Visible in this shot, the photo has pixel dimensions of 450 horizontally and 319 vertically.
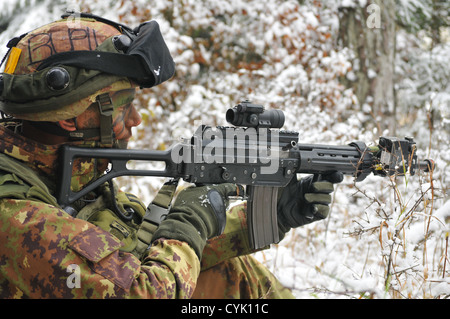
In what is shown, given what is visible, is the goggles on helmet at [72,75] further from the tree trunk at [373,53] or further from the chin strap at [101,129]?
the tree trunk at [373,53]

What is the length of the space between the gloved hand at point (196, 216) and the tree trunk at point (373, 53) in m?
5.42

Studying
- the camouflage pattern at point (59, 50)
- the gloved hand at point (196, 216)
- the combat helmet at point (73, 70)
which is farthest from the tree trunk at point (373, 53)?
the camouflage pattern at point (59, 50)

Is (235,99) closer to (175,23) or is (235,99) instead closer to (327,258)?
(175,23)

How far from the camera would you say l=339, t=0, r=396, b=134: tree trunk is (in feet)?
24.6

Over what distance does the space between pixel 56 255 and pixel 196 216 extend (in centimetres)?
73

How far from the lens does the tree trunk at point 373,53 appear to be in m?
7.49

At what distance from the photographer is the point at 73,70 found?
83.6 inches

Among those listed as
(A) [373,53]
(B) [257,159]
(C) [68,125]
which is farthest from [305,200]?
(A) [373,53]

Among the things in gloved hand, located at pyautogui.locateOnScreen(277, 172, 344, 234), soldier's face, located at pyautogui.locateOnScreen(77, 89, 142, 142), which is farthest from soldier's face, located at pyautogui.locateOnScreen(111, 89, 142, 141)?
gloved hand, located at pyautogui.locateOnScreen(277, 172, 344, 234)

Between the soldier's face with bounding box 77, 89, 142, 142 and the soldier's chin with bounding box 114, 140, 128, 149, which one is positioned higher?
the soldier's face with bounding box 77, 89, 142, 142

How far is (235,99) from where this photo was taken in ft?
24.1

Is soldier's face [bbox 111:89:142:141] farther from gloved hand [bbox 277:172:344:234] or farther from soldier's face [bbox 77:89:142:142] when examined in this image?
gloved hand [bbox 277:172:344:234]

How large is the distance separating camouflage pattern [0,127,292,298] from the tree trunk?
19.5 ft

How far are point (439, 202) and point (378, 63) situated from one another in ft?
14.3
